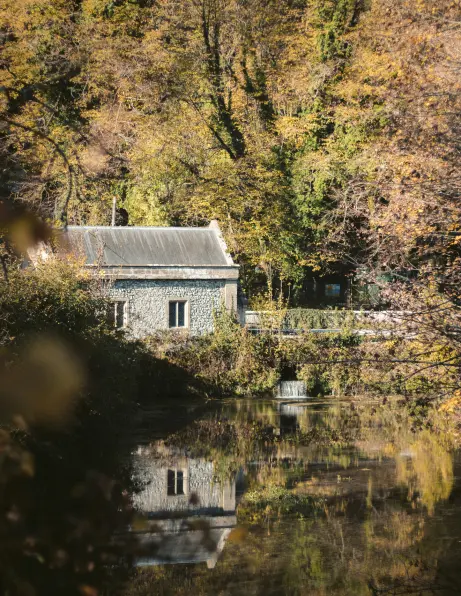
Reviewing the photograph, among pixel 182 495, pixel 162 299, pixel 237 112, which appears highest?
pixel 237 112

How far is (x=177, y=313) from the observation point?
92.9ft

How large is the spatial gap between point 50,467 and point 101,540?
22.3 feet

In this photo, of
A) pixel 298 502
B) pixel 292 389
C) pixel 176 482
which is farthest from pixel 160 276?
pixel 298 502

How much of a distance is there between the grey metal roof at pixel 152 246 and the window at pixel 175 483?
12.6 meters

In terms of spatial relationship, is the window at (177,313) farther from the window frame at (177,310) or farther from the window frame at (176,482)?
the window frame at (176,482)

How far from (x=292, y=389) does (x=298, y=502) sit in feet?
41.4

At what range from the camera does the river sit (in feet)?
31.8

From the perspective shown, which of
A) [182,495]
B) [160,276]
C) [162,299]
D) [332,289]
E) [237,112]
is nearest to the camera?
[182,495]

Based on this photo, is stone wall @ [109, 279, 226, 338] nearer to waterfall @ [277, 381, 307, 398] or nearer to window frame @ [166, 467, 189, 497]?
waterfall @ [277, 381, 307, 398]

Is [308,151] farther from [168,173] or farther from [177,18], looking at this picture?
[177,18]

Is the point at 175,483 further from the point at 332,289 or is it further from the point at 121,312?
the point at 332,289

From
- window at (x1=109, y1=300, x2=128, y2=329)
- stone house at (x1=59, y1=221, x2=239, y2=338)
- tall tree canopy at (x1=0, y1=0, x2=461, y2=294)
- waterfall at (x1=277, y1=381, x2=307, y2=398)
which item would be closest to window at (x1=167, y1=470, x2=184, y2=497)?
waterfall at (x1=277, y1=381, x2=307, y2=398)

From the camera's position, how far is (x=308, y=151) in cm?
3725

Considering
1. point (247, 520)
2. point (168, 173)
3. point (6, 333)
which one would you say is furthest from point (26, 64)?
point (247, 520)
